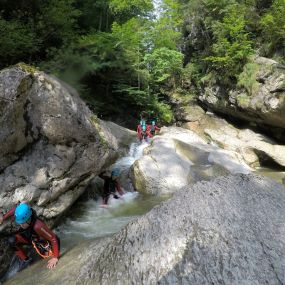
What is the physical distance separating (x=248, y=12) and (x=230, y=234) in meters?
18.1

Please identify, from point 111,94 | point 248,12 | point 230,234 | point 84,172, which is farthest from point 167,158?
point 248,12

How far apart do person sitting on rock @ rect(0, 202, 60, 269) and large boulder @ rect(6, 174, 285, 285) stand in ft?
0.84

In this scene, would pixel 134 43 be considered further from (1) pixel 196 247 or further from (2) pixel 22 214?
(1) pixel 196 247

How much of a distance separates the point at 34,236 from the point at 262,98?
13.5 meters

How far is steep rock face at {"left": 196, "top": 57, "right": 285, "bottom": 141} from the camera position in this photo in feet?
46.6

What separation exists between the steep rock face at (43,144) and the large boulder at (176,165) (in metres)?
3.57

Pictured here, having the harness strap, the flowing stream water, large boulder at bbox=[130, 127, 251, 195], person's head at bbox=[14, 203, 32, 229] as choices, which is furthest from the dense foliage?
the harness strap

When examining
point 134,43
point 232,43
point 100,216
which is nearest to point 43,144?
point 100,216

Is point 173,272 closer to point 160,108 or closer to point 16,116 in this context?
point 16,116

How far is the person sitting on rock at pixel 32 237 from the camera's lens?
422 centimetres

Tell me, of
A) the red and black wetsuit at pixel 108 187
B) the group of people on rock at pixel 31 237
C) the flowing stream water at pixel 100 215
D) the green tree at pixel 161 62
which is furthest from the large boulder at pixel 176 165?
the green tree at pixel 161 62

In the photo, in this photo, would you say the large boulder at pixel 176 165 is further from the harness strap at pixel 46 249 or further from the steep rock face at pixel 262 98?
the harness strap at pixel 46 249

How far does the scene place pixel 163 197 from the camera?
31.0ft

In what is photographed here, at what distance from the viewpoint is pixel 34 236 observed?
4621mm
